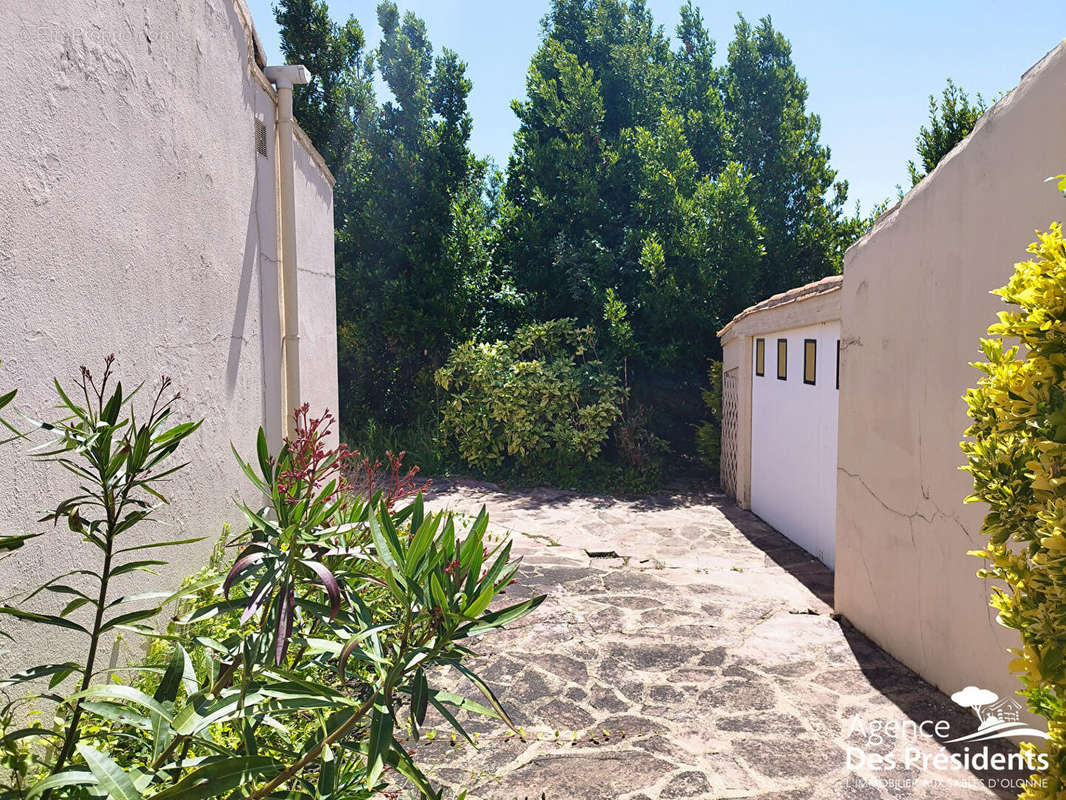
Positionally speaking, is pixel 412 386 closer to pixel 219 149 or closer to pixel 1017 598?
pixel 219 149

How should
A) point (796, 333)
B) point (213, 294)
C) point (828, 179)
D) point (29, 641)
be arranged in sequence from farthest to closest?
point (828, 179)
point (796, 333)
point (213, 294)
point (29, 641)

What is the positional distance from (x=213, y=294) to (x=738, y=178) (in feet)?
A: 32.6

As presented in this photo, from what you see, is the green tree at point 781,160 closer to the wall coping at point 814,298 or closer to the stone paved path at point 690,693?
the wall coping at point 814,298

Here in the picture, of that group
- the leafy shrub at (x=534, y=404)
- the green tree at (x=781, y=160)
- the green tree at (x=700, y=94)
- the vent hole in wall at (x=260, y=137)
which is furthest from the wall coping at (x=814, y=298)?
the green tree at (x=700, y=94)

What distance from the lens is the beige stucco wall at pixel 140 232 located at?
2555 mm

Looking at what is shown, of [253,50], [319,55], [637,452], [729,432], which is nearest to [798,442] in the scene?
[729,432]

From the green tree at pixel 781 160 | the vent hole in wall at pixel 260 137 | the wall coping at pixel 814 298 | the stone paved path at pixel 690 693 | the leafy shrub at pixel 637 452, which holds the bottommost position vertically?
the stone paved path at pixel 690 693

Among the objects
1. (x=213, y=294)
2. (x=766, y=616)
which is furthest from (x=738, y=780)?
(x=213, y=294)

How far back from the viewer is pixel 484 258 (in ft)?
45.3

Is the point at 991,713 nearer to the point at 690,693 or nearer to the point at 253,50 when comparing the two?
the point at 690,693

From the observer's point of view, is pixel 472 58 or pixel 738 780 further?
pixel 472 58

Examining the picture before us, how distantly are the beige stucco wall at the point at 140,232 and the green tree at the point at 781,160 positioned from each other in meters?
Answer: 9.71

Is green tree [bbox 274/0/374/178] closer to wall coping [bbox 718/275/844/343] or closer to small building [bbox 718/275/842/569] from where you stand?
small building [bbox 718/275/842/569]

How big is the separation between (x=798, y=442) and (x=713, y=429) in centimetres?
399
